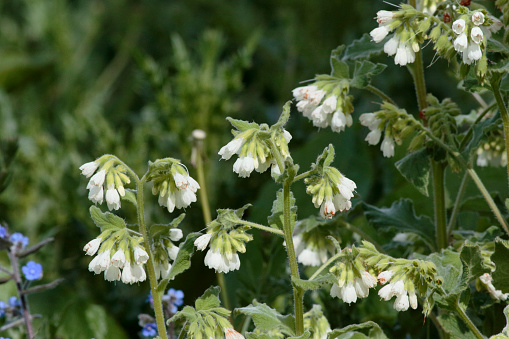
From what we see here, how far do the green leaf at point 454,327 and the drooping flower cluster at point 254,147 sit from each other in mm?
320

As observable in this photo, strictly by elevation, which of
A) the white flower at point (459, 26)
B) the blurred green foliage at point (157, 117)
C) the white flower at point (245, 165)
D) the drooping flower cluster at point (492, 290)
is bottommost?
the blurred green foliage at point (157, 117)

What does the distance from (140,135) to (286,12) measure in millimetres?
1034

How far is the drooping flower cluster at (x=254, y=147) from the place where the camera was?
29.9 inches

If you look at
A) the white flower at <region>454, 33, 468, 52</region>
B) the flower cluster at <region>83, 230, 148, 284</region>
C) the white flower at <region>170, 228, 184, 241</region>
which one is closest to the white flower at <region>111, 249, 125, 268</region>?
the flower cluster at <region>83, 230, 148, 284</region>

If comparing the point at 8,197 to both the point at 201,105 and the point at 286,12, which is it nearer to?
the point at 201,105

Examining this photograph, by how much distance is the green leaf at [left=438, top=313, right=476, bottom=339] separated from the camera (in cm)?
89

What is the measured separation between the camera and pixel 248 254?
4.57 ft

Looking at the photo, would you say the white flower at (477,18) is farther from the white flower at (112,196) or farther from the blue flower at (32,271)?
the blue flower at (32,271)

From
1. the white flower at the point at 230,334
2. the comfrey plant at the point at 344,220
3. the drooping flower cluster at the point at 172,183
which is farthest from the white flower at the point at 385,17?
the white flower at the point at 230,334

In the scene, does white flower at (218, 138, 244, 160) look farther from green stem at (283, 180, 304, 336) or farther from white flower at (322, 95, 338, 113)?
white flower at (322, 95, 338, 113)

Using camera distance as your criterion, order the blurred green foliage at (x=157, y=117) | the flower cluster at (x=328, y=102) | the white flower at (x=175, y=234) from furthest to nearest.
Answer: the blurred green foliage at (x=157, y=117) → the flower cluster at (x=328, y=102) → the white flower at (x=175, y=234)

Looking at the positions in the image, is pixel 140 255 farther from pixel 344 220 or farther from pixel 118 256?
pixel 344 220

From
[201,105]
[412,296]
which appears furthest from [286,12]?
[412,296]

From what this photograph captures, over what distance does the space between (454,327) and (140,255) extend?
427 millimetres
